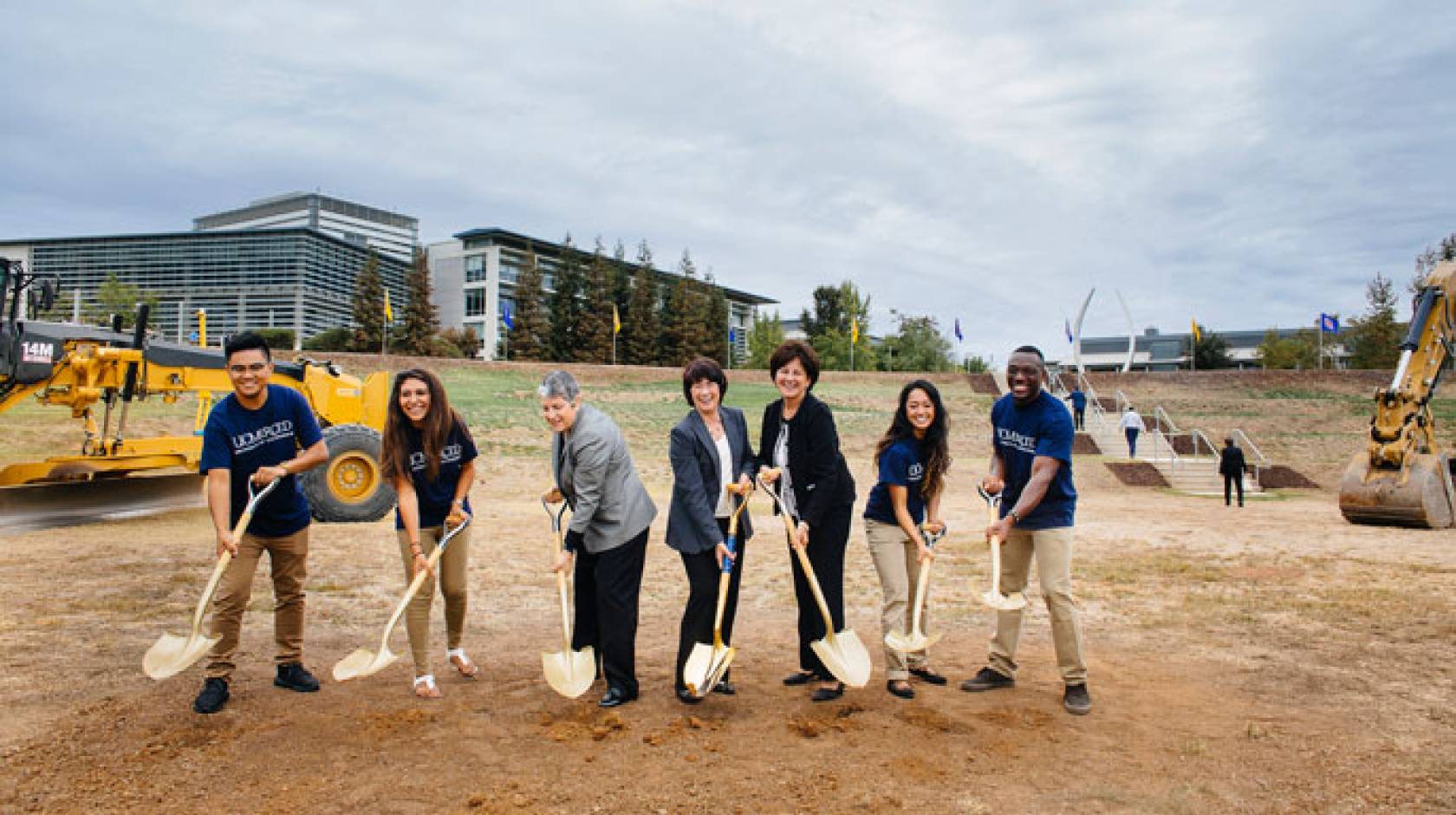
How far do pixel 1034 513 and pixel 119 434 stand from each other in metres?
12.3

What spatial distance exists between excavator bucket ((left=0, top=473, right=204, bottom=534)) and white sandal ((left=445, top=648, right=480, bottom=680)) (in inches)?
354

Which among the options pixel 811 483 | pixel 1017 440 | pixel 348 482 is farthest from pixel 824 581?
pixel 348 482

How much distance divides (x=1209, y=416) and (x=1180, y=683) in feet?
101

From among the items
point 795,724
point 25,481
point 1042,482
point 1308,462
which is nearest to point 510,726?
point 795,724

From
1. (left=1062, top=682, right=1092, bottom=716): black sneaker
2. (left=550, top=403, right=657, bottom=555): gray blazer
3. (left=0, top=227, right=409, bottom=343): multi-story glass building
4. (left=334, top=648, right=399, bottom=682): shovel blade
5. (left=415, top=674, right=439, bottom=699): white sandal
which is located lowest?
(left=415, top=674, right=439, bottom=699): white sandal

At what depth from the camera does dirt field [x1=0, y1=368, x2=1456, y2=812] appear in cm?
370

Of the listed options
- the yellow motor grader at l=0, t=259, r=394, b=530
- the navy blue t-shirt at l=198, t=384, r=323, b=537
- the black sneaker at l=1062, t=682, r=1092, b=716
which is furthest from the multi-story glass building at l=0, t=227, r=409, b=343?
the black sneaker at l=1062, t=682, r=1092, b=716

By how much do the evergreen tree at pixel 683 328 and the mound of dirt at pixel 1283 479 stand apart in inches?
1631

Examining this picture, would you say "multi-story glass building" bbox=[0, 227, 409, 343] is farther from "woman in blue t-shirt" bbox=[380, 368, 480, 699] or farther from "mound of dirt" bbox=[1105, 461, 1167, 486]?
"woman in blue t-shirt" bbox=[380, 368, 480, 699]

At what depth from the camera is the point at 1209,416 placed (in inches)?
1277

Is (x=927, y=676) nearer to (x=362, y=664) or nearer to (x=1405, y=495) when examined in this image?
(x=362, y=664)

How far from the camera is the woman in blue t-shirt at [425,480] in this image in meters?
4.95

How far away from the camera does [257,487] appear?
4.97 meters

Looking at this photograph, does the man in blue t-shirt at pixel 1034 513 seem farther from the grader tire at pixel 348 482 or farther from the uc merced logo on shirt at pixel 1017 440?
the grader tire at pixel 348 482
